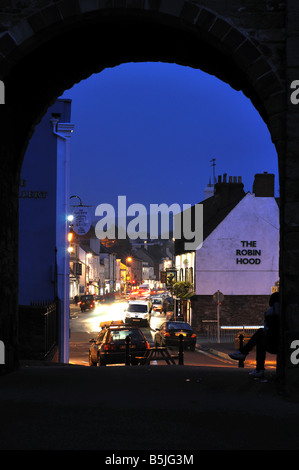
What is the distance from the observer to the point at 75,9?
8352 mm

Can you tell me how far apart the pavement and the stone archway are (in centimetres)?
129

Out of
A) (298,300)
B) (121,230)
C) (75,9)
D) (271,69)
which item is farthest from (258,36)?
(121,230)

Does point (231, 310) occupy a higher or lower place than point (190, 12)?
lower

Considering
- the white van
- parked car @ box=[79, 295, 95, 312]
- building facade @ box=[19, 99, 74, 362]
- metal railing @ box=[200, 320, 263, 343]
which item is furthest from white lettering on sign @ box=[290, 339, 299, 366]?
parked car @ box=[79, 295, 95, 312]

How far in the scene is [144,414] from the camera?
6.71 m

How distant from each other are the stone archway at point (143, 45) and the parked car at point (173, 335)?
20.0 metres

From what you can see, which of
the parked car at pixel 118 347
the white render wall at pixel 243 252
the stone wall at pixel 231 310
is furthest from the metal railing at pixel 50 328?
the white render wall at pixel 243 252

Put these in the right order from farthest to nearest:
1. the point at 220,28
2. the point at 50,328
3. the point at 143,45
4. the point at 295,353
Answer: the point at 50,328, the point at 143,45, the point at 220,28, the point at 295,353

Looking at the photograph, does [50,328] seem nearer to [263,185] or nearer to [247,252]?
[247,252]

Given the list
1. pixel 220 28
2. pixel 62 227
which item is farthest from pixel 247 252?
pixel 220 28

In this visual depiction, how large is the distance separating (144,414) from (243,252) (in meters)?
40.8

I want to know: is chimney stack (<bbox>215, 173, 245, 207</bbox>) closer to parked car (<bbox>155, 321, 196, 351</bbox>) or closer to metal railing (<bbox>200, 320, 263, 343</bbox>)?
metal railing (<bbox>200, 320, 263, 343</bbox>)

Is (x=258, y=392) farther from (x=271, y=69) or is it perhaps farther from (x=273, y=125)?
(x=271, y=69)
